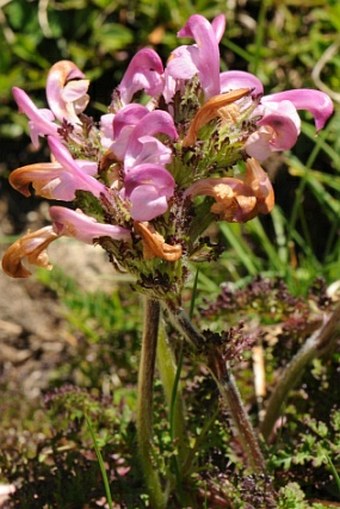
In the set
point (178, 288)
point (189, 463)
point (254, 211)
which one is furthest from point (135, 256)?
point (189, 463)

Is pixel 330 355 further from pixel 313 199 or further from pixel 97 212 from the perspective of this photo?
pixel 313 199

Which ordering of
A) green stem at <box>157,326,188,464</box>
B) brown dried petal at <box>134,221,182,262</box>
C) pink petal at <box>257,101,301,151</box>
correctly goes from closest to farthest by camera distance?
brown dried petal at <box>134,221,182,262</box> → pink petal at <box>257,101,301,151</box> → green stem at <box>157,326,188,464</box>

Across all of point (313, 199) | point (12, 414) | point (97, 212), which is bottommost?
point (12, 414)

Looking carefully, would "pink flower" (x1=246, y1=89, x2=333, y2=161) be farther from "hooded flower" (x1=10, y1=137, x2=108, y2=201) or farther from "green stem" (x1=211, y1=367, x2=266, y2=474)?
"green stem" (x1=211, y1=367, x2=266, y2=474)

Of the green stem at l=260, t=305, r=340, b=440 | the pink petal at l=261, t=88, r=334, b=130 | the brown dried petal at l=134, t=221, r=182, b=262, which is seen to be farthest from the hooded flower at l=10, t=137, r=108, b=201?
the green stem at l=260, t=305, r=340, b=440

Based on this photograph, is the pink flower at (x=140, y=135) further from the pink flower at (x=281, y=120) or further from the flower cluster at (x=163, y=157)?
the pink flower at (x=281, y=120)

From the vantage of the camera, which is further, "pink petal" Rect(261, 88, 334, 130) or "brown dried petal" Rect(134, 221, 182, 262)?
"pink petal" Rect(261, 88, 334, 130)

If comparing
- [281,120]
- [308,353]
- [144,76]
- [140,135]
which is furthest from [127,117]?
[308,353]

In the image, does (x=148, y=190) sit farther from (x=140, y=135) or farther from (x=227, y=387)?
(x=227, y=387)

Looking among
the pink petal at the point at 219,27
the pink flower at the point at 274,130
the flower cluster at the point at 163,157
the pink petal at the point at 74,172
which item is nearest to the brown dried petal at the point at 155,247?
the flower cluster at the point at 163,157
